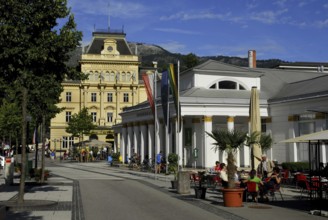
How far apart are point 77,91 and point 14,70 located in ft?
240

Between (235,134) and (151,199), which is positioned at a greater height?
(235,134)

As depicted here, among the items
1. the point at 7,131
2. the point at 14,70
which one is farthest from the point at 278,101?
the point at 7,131

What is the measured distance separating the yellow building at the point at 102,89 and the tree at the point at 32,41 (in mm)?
68714

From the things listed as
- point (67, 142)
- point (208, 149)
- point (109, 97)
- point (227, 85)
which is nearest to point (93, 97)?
point (109, 97)

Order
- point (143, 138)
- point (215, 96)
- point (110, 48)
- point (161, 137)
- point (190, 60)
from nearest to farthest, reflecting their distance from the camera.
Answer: point (215, 96), point (161, 137), point (143, 138), point (110, 48), point (190, 60)

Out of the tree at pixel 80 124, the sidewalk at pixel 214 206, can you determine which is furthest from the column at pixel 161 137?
the tree at pixel 80 124

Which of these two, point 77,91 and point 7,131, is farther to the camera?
point 77,91

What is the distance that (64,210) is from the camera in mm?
14180

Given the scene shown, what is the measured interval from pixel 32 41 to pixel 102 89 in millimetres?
71306

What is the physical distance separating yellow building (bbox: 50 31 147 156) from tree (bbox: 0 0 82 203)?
68.7m

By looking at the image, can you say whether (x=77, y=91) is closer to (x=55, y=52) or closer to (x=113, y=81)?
(x=113, y=81)

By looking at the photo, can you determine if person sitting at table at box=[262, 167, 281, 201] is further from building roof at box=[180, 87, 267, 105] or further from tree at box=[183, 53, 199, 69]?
tree at box=[183, 53, 199, 69]

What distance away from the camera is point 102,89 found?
3474 inches

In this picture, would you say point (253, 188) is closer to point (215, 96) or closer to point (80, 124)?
point (215, 96)
